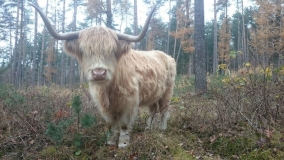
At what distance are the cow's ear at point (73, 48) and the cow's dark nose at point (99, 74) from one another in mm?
637

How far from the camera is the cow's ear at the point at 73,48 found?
3678mm

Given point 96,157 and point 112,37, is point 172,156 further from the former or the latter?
point 112,37

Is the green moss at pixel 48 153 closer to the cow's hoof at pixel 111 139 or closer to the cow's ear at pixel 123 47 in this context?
the cow's hoof at pixel 111 139

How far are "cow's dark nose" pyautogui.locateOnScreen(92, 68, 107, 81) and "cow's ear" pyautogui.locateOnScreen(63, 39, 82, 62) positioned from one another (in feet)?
2.09

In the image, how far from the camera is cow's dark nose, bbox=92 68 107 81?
3158mm

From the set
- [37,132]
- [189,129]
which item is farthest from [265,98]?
[37,132]

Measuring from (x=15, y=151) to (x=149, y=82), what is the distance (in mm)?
2447

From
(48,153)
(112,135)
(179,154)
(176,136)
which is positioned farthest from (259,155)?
(48,153)

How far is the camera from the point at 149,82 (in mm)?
4512

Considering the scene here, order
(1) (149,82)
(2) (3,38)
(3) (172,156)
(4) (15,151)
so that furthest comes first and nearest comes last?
(2) (3,38) → (1) (149,82) → (4) (15,151) → (3) (172,156)

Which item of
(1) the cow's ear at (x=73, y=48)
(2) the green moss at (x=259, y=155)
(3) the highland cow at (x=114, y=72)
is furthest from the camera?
(1) the cow's ear at (x=73, y=48)

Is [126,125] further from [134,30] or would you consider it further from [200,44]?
[134,30]

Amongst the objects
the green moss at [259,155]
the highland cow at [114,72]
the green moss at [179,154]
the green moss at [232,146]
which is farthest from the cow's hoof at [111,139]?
the green moss at [259,155]

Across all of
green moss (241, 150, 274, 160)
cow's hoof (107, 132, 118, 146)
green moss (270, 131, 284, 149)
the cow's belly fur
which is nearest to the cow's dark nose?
the cow's belly fur
